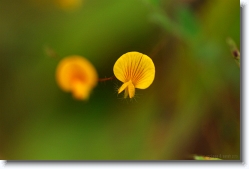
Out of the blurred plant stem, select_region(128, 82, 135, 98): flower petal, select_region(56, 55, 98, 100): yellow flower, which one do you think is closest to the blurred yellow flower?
select_region(56, 55, 98, 100): yellow flower

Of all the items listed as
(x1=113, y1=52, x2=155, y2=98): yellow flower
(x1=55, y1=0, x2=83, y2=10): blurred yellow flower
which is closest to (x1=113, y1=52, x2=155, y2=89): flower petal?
(x1=113, y1=52, x2=155, y2=98): yellow flower

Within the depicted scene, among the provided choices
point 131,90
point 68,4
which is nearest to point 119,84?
point 131,90

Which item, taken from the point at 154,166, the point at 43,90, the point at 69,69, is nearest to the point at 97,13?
the point at 69,69

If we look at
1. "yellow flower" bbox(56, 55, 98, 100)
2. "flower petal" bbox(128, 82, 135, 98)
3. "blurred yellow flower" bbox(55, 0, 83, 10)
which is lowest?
"flower petal" bbox(128, 82, 135, 98)

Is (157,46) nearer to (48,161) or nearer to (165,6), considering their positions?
(165,6)

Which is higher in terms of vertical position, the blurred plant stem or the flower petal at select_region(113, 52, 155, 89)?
the blurred plant stem

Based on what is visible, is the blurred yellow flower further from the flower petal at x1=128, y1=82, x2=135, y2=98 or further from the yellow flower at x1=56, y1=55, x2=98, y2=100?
the flower petal at x1=128, y1=82, x2=135, y2=98
